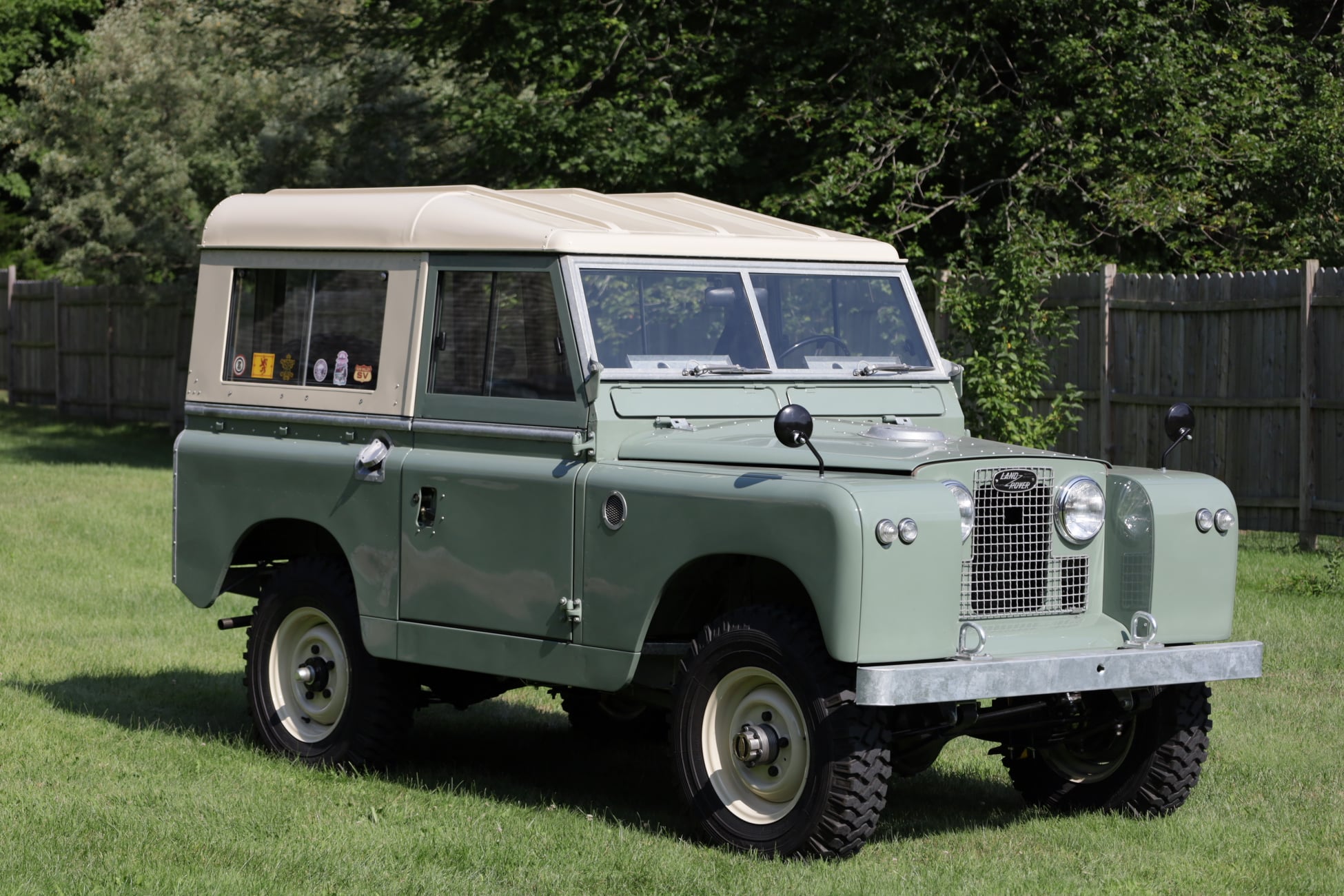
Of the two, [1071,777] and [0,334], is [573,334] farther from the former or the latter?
[0,334]

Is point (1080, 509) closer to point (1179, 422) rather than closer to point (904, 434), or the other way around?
point (904, 434)

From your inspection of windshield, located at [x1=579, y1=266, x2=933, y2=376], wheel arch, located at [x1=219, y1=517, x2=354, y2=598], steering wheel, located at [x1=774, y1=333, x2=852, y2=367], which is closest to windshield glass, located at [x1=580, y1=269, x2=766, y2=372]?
windshield, located at [x1=579, y1=266, x2=933, y2=376]

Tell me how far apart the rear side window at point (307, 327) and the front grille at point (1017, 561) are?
272 centimetres

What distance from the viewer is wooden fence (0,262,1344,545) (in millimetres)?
14000

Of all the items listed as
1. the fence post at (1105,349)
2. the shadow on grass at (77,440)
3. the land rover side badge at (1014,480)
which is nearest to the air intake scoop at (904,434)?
the land rover side badge at (1014,480)

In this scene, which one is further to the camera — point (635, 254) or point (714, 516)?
point (635, 254)

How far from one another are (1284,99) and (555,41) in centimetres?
716

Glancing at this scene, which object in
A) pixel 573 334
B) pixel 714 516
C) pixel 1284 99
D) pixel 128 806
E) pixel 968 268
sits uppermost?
pixel 1284 99

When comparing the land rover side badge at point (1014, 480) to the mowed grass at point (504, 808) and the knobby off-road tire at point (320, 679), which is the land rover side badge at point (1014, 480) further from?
the knobby off-road tire at point (320, 679)

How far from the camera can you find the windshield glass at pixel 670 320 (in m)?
7.11

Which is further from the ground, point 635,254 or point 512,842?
point 635,254

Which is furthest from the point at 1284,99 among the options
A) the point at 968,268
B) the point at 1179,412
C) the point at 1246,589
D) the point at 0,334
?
the point at 0,334

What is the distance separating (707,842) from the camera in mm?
6473

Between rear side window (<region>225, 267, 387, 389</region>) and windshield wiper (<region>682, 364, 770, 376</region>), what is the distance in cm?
139
